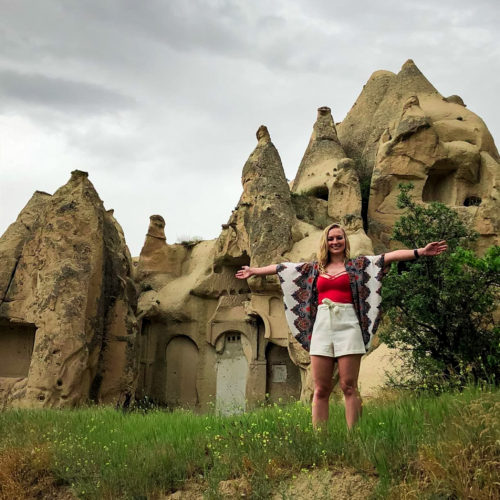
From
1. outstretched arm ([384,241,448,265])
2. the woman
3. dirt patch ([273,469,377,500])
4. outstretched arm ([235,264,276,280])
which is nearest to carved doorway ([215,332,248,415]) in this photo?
outstretched arm ([235,264,276,280])

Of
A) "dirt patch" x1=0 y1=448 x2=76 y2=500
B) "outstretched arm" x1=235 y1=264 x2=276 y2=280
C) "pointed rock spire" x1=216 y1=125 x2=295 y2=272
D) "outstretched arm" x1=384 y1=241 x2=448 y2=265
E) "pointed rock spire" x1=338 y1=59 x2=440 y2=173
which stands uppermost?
"pointed rock spire" x1=338 y1=59 x2=440 y2=173

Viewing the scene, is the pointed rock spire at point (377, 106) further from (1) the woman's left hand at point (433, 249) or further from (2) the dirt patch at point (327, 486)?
(2) the dirt patch at point (327, 486)

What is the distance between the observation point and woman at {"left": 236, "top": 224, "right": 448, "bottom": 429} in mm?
5281

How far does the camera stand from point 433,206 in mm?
10523

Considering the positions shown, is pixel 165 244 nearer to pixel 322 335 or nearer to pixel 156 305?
pixel 156 305

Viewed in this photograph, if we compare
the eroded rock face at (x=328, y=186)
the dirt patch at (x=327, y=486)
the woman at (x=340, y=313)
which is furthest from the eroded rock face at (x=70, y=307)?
the dirt patch at (x=327, y=486)

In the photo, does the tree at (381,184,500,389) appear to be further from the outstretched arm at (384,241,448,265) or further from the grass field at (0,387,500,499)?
the outstretched arm at (384,241,448,265)

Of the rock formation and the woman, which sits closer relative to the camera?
the woman

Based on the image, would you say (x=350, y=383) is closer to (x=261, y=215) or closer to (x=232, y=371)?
(x=261, y=215)

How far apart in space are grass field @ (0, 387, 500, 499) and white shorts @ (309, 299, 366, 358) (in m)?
0.60

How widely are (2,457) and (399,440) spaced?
3677 millimetres

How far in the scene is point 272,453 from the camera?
16.4 feet

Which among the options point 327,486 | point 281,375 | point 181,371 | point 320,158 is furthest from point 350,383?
point 320,158

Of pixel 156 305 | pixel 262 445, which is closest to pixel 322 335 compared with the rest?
pixel 262 445
